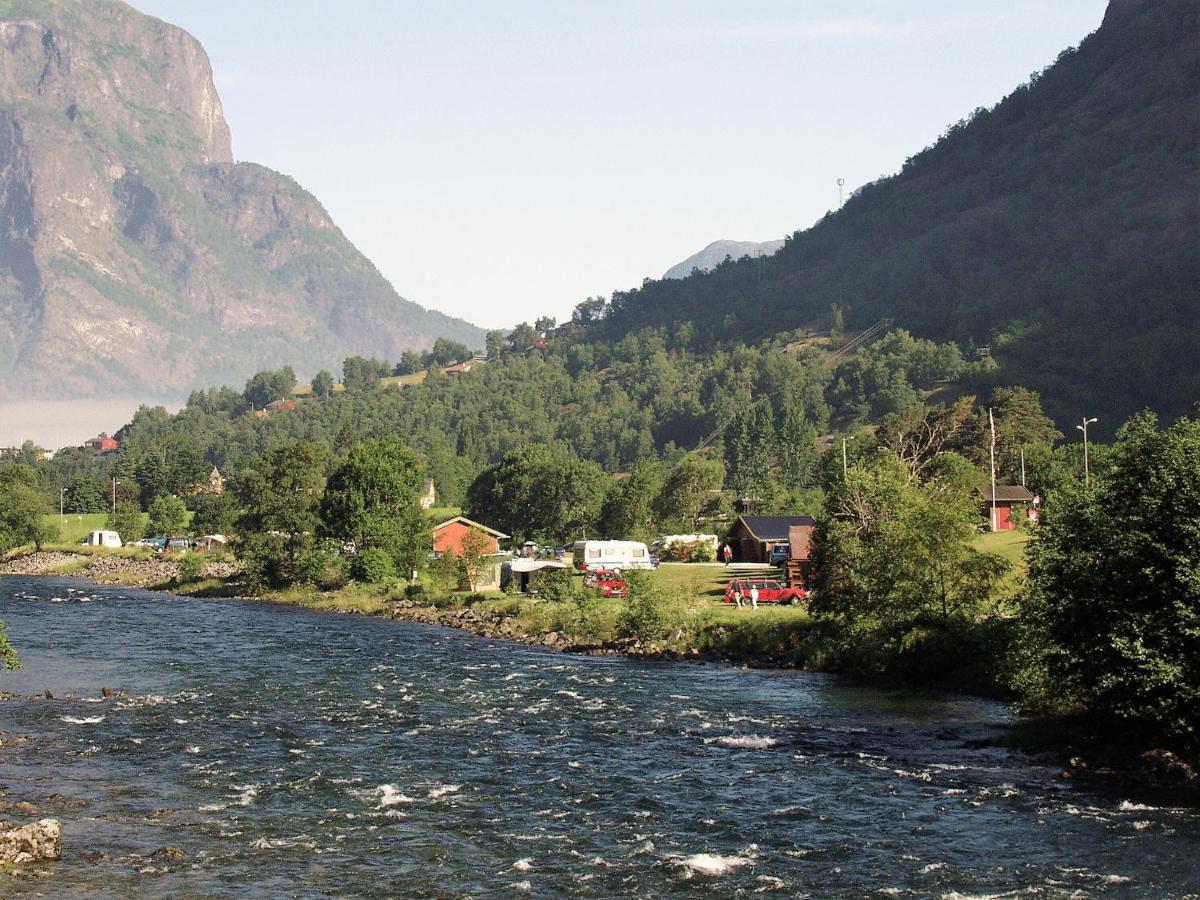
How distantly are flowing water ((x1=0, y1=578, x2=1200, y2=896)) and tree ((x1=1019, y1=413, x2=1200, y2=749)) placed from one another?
3201 mm

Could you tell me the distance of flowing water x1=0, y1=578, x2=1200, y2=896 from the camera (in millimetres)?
29438

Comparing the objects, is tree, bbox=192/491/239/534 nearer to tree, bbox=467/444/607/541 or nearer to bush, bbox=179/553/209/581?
tree, bbox=467/444/607/541

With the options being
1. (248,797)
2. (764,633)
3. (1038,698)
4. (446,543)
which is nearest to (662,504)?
(446,543)

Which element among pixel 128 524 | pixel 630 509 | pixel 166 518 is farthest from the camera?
pixel 166 518

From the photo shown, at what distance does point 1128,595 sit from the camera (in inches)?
1471

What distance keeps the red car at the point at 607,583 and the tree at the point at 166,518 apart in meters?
105

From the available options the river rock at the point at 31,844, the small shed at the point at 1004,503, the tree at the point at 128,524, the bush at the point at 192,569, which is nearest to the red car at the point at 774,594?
the small shed at the point at 1004,503

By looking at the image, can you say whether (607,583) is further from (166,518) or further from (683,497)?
(166,518)

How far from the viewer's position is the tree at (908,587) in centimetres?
5450

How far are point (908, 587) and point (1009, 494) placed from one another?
212 feet

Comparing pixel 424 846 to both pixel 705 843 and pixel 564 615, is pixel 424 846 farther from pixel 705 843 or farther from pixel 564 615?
pixel 564 615

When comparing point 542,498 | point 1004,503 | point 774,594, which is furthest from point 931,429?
point 774,594

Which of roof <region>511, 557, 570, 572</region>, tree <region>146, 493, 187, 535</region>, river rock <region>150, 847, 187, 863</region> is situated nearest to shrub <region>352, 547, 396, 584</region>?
roof <region>511, 557, 570, 572</region>

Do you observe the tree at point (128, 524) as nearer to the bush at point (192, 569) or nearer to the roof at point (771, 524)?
the bush at point (192, 569)
